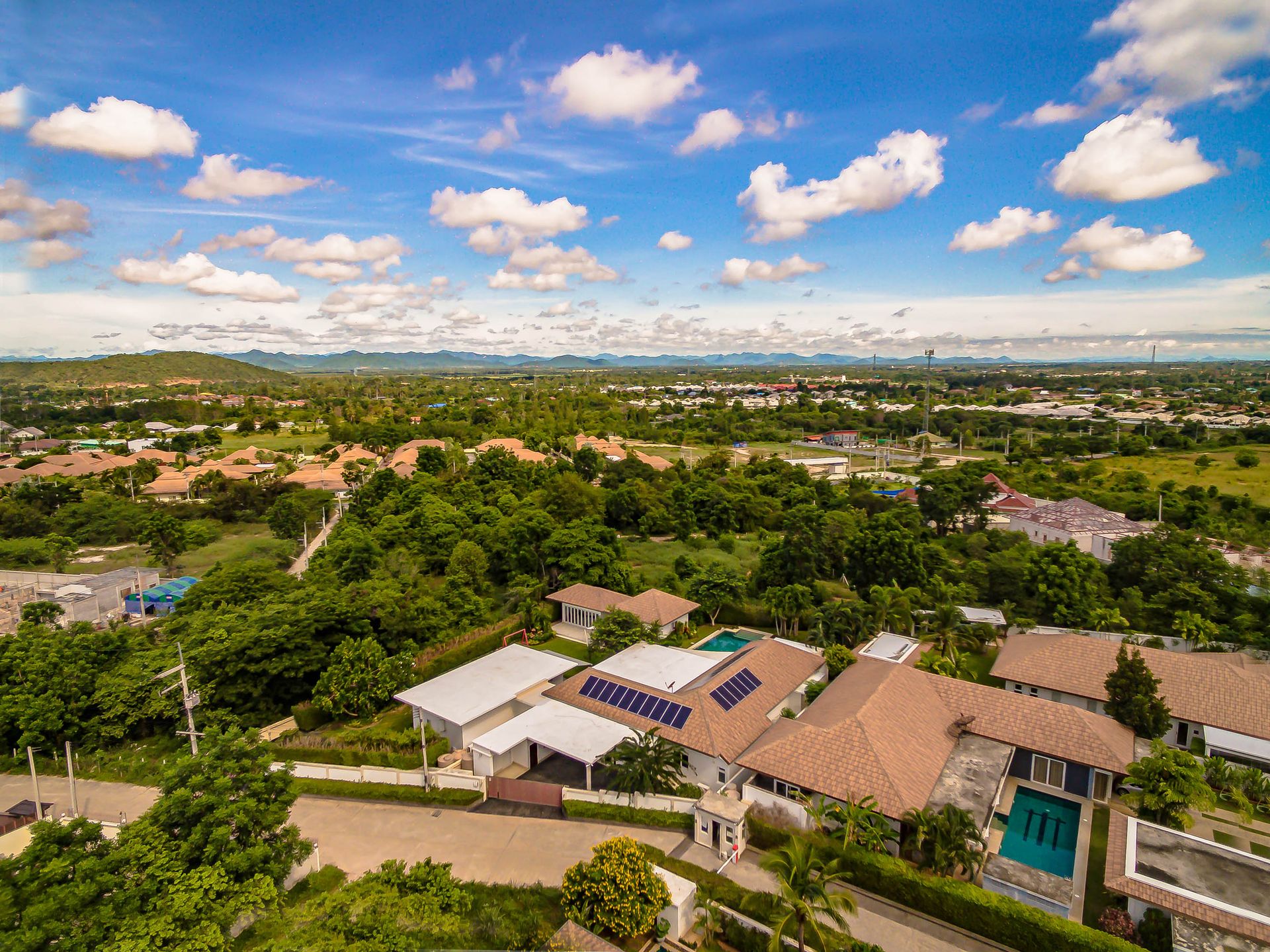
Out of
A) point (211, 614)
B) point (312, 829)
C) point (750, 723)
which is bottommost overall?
point (312, 829)

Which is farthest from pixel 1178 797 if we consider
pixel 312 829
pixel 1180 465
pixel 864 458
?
pixel 864 458

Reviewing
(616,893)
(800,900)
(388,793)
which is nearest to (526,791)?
(388,793)

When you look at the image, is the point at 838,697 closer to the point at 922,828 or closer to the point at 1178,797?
the point at 922,828

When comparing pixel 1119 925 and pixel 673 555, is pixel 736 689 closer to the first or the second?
pixel 1119 925

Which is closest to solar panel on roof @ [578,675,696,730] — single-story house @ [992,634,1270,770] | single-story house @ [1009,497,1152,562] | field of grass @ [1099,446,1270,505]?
single-story house @ [992,634,1270,770]

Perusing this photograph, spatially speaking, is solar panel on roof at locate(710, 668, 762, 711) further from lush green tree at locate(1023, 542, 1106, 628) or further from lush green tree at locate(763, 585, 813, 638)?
lush green tree at locate(1023, 542, 1106, 628)

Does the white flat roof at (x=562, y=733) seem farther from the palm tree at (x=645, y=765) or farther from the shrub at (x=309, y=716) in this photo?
the shrub at (x=309, y=716)
